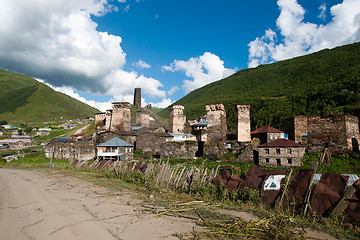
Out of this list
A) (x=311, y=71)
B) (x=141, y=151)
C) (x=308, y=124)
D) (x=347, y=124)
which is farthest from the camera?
(x=311, y=71)

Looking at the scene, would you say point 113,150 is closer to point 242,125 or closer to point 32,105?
point 242,125

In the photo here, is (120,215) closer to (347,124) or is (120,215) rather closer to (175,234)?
(175,234)

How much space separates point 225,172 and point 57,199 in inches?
274

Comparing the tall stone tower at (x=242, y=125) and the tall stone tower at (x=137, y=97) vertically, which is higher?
the tall stone tower at (x=137, y=97)

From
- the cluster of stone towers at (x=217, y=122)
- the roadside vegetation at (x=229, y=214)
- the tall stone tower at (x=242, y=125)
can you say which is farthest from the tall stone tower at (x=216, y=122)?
the roadside vegetation at (x=229, y=214)

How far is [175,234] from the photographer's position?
5.03 metres

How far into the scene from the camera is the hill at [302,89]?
51.5 meters

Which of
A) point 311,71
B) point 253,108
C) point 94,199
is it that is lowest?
point 94,199

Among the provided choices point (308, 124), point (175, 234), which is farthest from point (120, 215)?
point (308, 124)

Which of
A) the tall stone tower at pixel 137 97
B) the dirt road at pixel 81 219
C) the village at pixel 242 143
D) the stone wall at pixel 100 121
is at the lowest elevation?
the dirt road at pixel 81 219

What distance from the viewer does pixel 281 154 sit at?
80.3 ft

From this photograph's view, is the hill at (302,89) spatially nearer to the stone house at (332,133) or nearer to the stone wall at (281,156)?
the stone house at (332,133)

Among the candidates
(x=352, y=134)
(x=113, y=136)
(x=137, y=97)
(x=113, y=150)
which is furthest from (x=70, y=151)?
(x=137, y=97)

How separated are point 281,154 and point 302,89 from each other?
65242mm
